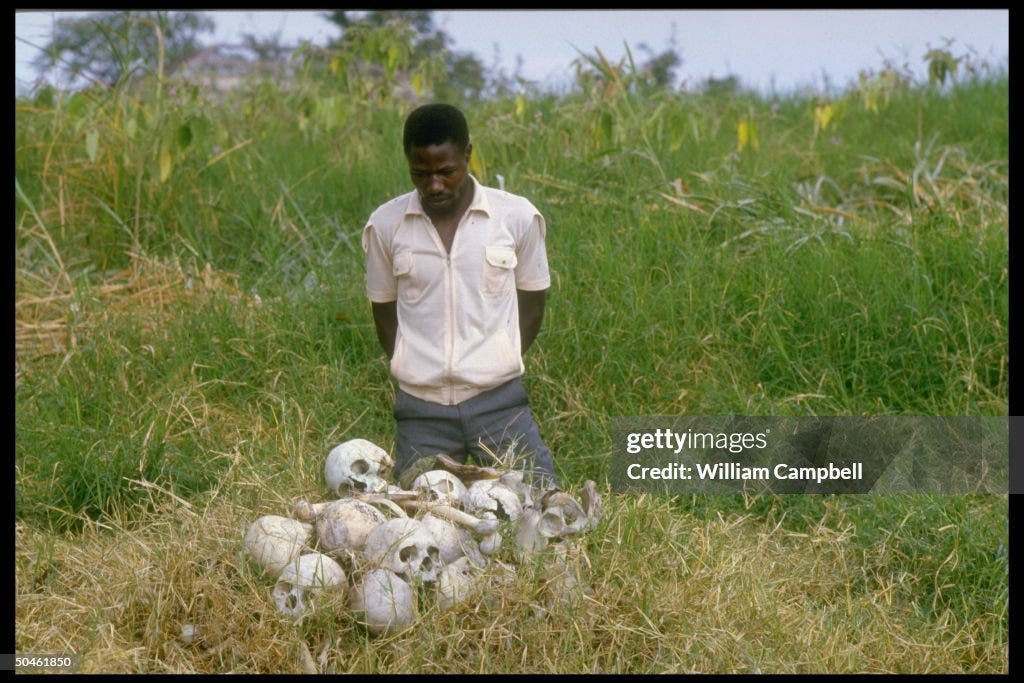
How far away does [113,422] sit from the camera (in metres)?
4.20

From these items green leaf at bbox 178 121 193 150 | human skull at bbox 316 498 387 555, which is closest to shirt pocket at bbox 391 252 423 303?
human skull at bbox 316 498 387 555

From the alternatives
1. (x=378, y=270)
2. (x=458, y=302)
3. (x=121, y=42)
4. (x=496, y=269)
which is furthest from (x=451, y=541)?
(x=121, y=42)

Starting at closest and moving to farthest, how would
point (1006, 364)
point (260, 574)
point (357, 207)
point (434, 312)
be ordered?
point (260, 574) → point (434, 312) → point (1006, 364) → point (357, 207)

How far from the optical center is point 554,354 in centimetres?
437

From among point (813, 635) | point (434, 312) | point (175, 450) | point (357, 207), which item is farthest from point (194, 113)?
point (813, 635)

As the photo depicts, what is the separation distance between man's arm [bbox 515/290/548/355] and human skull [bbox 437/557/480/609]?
970 millimetres

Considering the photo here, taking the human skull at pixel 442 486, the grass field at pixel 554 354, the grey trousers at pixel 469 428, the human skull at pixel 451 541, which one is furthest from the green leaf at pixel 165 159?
the human skull at pixel 451 541

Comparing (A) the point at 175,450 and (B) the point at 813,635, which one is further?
(A) the point at 175,450

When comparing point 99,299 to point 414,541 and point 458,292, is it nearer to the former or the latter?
point 458,292

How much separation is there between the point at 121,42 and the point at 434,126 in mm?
3508

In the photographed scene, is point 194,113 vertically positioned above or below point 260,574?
above

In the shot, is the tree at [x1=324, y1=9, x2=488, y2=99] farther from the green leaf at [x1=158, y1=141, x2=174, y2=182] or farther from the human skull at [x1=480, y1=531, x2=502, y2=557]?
the human skull at [x1=480, y1=531, x2=502, y2=557]

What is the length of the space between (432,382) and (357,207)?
7.05ft
